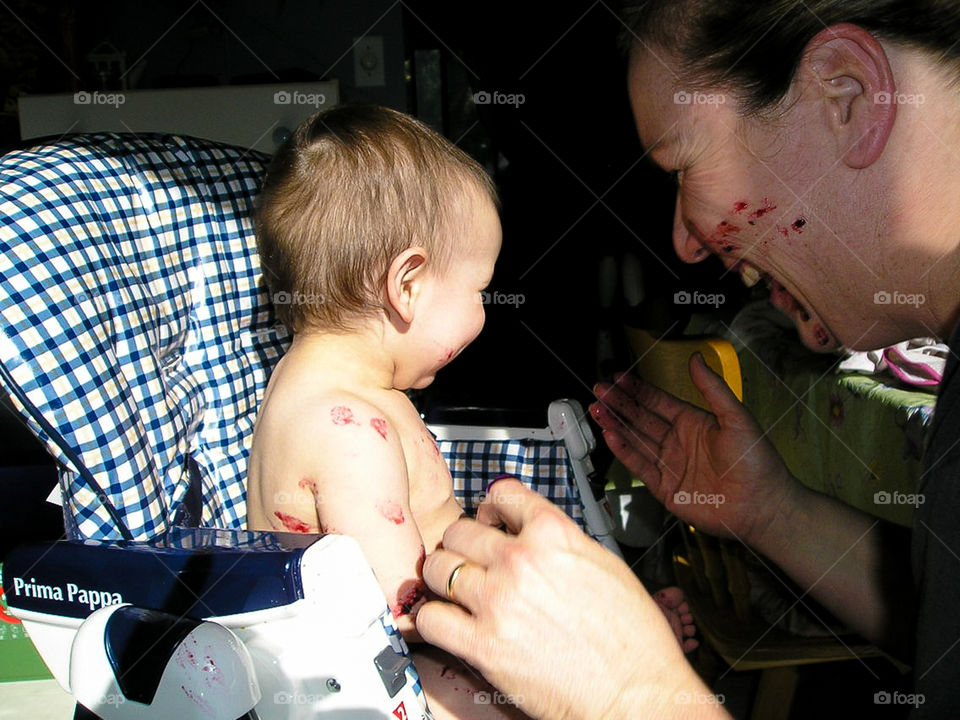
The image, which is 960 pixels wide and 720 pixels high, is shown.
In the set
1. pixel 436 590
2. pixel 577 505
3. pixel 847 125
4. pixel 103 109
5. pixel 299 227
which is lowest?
pixel 577 505

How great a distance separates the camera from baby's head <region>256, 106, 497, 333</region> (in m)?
0.97

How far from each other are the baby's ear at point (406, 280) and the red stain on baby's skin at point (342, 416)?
15cm

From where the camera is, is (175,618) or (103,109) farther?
(103,109)

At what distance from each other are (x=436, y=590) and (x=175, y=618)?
8.8 inches

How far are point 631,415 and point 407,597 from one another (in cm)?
60

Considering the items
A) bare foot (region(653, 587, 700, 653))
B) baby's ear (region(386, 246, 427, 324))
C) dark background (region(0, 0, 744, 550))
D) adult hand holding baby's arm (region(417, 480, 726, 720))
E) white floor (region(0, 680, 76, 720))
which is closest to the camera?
adult hand holding baby's arm (region(417, 480, 726, 720))

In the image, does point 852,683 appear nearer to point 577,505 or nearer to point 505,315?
point 577,505

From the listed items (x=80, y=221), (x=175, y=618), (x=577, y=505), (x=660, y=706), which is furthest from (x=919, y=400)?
(x=80, y=221)

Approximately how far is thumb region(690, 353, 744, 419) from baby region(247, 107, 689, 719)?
12.6 inches

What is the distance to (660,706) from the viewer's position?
0.64 metres

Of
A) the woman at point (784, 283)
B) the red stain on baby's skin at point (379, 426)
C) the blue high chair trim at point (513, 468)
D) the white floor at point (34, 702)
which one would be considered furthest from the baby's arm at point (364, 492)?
the white floor at point (34, 702)

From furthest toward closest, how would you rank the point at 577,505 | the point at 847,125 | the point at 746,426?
1. the point at 577,505
2. the point at 746,426
3. the point at 847,125

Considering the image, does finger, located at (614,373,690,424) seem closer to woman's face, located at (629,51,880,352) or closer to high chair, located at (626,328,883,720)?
high chair, located at (626,328,883,720)

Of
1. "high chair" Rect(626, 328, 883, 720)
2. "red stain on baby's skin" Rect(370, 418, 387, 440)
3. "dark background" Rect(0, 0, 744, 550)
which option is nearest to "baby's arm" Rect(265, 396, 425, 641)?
"red stain on baby's skin" Rect(370, 418, 387, 440)
